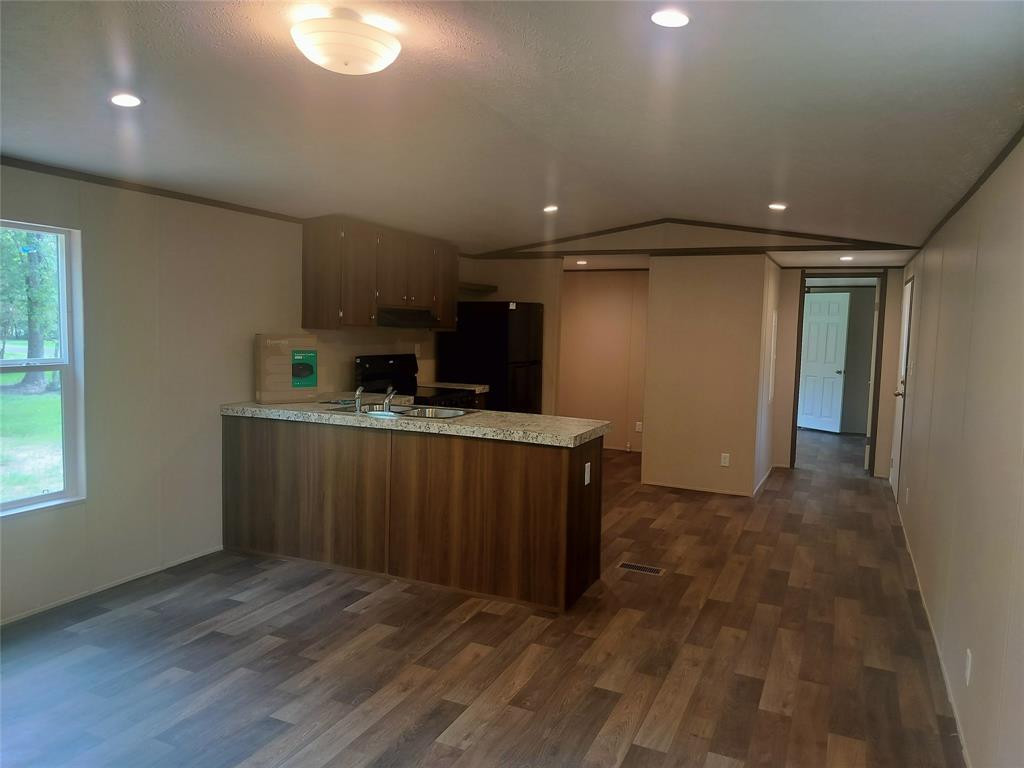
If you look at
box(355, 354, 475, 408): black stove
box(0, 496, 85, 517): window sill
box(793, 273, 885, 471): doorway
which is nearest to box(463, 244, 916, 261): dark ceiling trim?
box(355, 354, 475, 408): black stove

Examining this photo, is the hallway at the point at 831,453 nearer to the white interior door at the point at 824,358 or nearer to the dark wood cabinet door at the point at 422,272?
the white interior door at the point at 824,358

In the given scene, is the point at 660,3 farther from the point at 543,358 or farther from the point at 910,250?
the point at 543,358

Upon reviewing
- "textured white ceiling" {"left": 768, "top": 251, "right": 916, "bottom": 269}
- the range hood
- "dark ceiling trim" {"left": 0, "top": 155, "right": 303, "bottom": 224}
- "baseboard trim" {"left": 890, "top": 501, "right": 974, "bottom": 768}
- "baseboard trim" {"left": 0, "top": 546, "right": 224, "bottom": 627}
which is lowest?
"baseboard trim" {"left": 0, "top": 546, "right": 224, "bottom": 627}

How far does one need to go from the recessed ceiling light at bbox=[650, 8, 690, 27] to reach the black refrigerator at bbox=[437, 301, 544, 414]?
15.1 feet

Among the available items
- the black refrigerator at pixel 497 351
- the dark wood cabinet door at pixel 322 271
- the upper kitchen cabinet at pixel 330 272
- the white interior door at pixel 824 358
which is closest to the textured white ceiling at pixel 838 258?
the black refrigerator at pixel 497 351

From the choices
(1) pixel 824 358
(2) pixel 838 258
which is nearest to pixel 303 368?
(2) pixel 838 258

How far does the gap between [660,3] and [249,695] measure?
9.30ft

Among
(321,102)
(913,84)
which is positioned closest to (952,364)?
(913,84)

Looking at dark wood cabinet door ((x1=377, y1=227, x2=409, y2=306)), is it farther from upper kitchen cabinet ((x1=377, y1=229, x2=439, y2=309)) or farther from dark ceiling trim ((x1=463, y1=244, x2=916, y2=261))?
dark ceiling trim ((x1=463, y1=244, x2=916, y2=261))

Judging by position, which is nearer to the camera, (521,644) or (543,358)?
(521,644)

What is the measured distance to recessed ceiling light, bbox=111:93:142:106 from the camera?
2.52 meters

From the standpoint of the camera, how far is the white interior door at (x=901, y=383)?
5859 millimetres

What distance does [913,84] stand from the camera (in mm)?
2076

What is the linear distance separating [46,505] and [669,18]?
3.61 m
